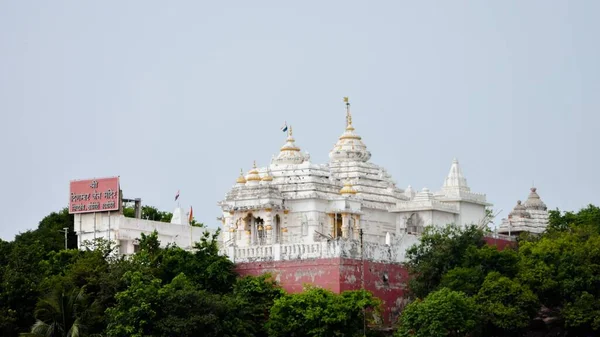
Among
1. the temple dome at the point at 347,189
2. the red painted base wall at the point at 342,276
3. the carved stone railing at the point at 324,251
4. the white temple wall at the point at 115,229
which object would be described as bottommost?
the red painted base wall at the point at 342,276

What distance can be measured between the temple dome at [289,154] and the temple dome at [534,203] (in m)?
12.2

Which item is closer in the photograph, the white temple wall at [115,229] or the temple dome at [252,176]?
the temple dome at [252,176]

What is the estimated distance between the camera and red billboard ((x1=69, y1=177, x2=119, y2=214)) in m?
63.2

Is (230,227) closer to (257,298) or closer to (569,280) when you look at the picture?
(257,298)

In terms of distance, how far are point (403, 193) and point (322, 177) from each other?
4366mm

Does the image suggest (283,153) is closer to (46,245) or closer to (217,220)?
(217,220)

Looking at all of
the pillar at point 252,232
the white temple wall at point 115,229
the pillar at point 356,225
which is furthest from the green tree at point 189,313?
the white temple wall at point 115,229

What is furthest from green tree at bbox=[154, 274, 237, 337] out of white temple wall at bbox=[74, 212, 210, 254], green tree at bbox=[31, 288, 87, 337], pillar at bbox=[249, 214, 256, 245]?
white temple wall at bbox=[74, 212, 210, 254]

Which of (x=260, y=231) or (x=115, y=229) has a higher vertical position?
(x=115, y=229)

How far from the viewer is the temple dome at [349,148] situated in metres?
A: 64.8

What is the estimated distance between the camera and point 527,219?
228 feet

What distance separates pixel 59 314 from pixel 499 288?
43.7ft

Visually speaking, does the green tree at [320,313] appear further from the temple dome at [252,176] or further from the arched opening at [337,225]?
the temple dome at [252,176]

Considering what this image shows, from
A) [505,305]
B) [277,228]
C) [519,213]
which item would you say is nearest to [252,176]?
[277,228]
